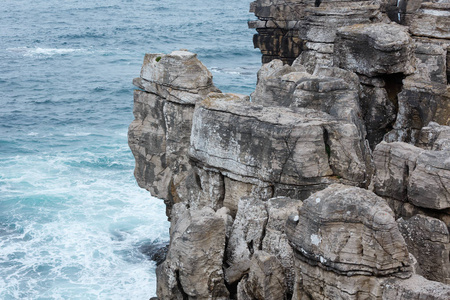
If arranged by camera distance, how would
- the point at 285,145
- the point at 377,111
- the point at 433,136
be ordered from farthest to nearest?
the point at 377,111 < the point at 433,136 < the point at 285,145

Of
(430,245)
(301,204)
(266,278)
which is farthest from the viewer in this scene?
(301,204)

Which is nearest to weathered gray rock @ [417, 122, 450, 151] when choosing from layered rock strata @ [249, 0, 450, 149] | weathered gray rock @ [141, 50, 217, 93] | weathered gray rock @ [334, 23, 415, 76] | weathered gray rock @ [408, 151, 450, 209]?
weathered gray rock @ [408, 151, 450, 209]

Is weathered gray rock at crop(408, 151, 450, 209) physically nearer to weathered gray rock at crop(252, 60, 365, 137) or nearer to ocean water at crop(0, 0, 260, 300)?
weathered gray rock at crop(252, 60, 365, 137)

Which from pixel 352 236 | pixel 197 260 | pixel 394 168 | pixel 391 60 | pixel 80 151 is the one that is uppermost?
pixel 391 60

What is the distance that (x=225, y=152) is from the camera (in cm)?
1561

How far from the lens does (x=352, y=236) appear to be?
10781mm

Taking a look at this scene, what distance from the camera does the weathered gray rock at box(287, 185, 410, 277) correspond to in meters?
10.5

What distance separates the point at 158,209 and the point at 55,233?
576 centimetres

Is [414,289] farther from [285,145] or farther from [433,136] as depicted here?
[433,136]

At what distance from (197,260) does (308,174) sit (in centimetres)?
364

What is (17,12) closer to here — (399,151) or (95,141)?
(95,141)

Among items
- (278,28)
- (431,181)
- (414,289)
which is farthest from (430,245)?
(278,28)

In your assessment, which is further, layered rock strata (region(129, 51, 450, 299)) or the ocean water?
the ocean water

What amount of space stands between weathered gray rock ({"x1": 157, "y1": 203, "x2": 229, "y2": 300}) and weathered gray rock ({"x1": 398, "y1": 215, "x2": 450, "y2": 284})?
4.33 metres
